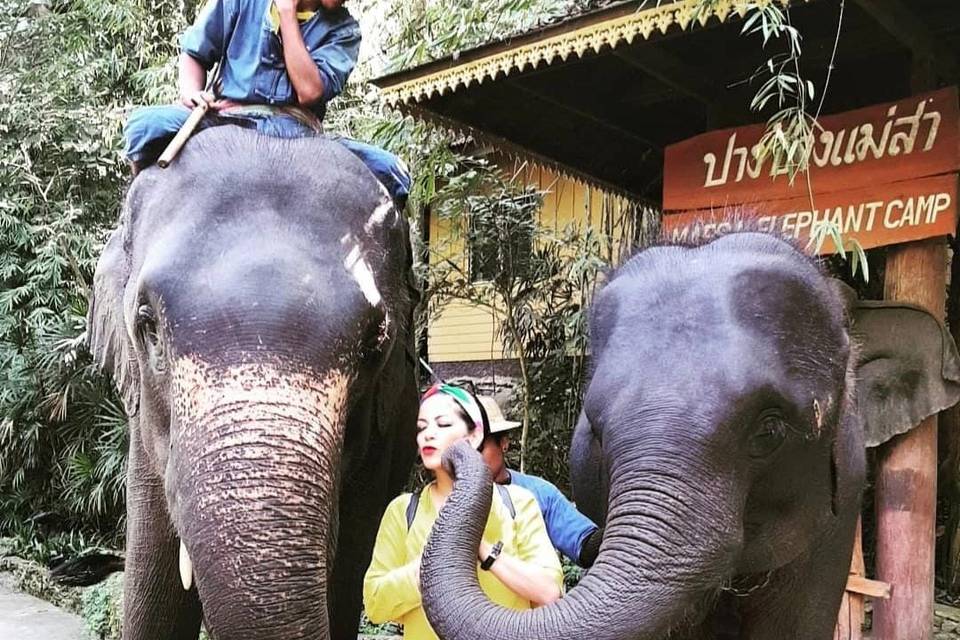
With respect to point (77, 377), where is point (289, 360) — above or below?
below

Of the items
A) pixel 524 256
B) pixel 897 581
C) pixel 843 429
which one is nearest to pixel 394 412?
pixel 843 429

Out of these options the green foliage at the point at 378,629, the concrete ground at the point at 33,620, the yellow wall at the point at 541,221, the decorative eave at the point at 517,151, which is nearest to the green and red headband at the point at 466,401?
the decorative eave at the point at 517,151

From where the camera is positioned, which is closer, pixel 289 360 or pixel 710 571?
pixel 289 360

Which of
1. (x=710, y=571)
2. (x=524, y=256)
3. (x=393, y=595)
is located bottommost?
(x=393, y=595)

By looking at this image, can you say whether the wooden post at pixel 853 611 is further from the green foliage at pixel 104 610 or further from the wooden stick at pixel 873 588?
the green foliage at pixel 104 610

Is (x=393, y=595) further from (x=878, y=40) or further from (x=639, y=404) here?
(x=878, y=40)

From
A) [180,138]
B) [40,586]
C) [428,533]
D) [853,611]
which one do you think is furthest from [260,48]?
[40,586]

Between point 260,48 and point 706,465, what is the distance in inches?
68.5

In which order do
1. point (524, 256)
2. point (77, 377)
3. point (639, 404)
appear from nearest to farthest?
point (639, 404), point (524, 256), point (77, 377)

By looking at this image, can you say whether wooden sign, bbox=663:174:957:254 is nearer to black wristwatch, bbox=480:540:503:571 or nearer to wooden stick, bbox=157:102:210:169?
black wristwatch, bbox=480:540:503:571

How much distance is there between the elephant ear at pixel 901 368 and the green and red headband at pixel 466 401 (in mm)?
2065

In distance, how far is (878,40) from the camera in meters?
5.12

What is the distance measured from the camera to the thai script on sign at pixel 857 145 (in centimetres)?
435

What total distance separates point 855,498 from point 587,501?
2.97 ft
